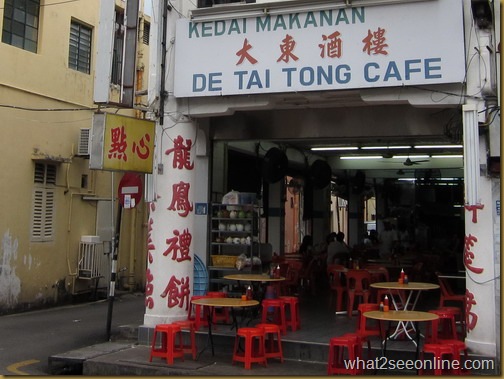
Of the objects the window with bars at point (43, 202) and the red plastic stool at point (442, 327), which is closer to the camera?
the red plastic stool at point (442, 327)

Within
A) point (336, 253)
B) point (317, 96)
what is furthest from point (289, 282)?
point (317, 96)

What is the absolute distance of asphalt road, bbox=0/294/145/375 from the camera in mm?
7914

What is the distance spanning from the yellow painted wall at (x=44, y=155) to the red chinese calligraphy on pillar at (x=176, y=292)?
461cm

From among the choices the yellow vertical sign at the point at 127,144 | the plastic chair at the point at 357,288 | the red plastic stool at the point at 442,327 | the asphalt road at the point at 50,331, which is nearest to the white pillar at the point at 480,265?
the red plastic stool at the point at 442,327

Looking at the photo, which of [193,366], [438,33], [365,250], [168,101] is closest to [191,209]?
[168,101]

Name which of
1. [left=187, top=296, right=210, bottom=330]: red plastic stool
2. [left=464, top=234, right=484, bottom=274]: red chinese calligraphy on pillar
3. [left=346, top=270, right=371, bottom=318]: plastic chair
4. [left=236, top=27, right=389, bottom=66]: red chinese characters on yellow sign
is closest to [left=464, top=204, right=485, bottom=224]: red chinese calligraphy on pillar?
[left=464, top=234, right=484, bottom=274]: red chinese calligraphy on pillar

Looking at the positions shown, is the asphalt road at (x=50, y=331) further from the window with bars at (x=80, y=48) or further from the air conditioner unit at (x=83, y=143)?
the window with bars at (x=80, y=48)

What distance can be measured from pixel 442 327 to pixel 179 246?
13.2ft

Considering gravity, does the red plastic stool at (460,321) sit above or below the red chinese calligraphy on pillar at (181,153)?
below

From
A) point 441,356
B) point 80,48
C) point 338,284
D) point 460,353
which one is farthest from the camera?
point 80,48

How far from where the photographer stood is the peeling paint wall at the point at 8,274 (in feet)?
36.7

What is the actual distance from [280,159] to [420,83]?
484 cm

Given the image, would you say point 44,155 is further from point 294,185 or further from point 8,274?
point 294,185

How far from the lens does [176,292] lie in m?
8.55
